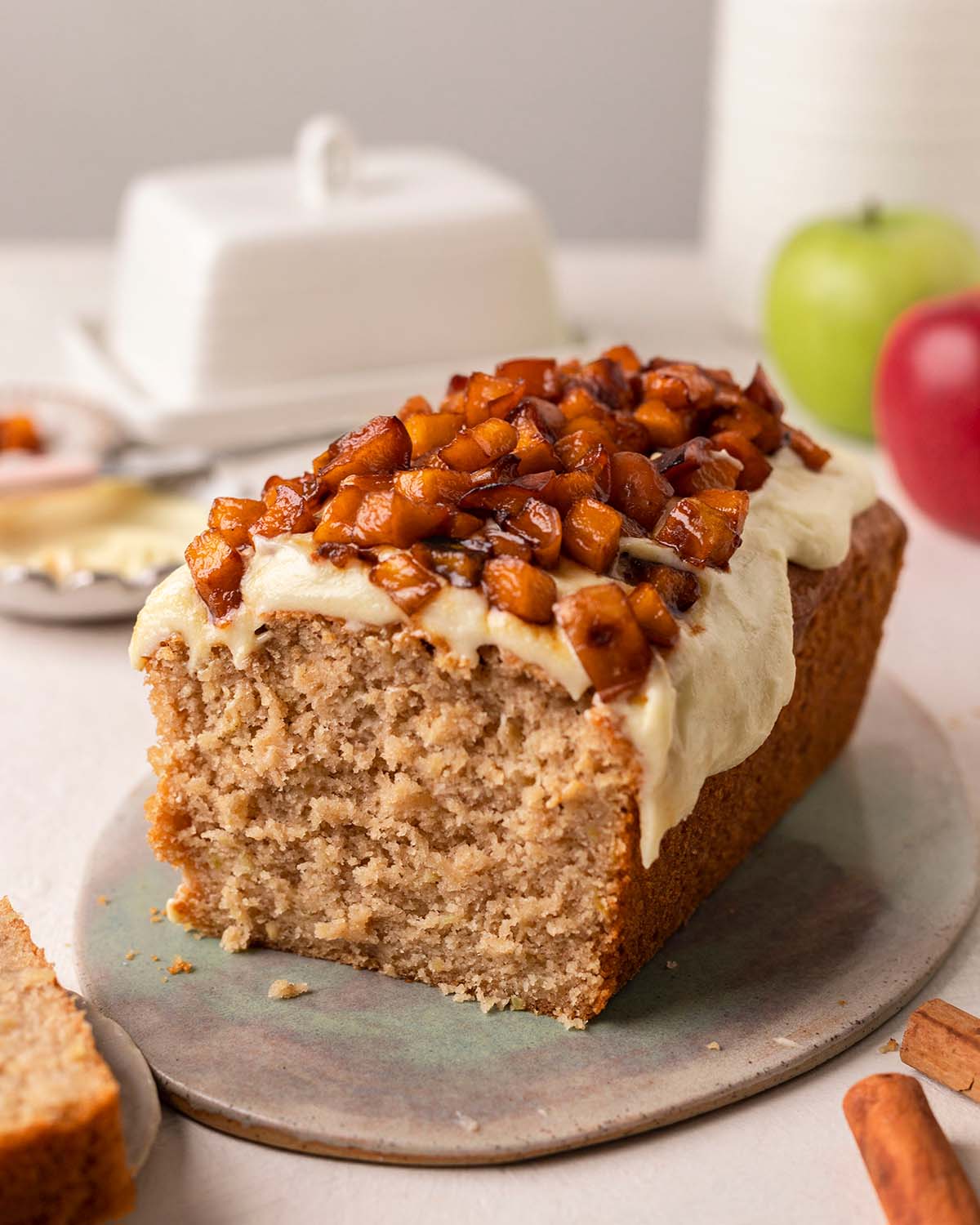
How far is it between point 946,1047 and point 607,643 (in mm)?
842

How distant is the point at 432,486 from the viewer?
8.55 feet

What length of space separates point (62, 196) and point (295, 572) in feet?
18.9

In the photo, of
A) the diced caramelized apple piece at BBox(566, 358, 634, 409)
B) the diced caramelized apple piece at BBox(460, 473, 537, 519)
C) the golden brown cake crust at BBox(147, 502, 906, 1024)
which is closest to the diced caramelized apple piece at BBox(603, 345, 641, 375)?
the diced caramelized apple piece at BBox(566, 358, 634, 409)

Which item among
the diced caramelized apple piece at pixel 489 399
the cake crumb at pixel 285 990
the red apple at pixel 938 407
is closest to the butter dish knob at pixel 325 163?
the red apple at pixel 938 407

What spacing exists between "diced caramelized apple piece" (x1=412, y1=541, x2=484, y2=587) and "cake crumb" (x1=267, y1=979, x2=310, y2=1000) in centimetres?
77

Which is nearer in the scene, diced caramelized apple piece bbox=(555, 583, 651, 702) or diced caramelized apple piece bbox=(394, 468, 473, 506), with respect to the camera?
diced caramelized apple piece bbox=(555, 583, 651, 702)

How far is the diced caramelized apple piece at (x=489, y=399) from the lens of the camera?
297cm

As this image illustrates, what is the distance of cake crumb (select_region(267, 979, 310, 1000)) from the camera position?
2.67 metres

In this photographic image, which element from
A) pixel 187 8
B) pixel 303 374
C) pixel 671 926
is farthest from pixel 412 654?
pixel 187 8

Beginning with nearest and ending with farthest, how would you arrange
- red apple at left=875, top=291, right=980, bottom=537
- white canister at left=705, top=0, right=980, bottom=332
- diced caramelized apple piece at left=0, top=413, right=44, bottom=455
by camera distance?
red apple at left=875, top=291, right=980, bottom=537 < diced caramelized apple piece at left=0, top=413, right=44, bottom=455 < white canister at left=705, top=0, right=980, bottom=332

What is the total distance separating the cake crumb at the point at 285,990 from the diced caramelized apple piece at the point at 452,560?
0.77 m

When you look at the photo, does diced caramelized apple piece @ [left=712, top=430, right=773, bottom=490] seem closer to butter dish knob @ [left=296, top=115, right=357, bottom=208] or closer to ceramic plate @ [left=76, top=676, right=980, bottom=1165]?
ceramic plate @ [left=76, top=676, right=980, bottom=1165]

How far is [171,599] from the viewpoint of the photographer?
2660mm

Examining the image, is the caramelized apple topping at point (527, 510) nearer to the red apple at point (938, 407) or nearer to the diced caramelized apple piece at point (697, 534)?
the diced caramelized apple piece at point (697, 534)
